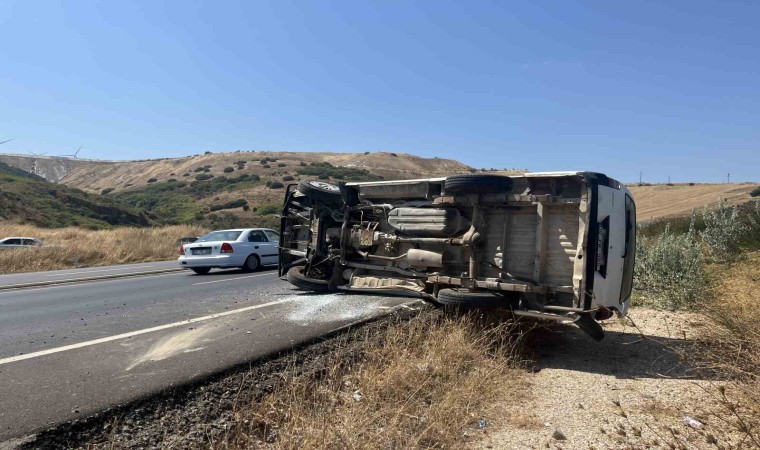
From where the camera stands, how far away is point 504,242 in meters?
6.28

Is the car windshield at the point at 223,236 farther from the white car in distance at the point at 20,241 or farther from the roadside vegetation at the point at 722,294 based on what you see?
the white car in distance at the point at 20,241

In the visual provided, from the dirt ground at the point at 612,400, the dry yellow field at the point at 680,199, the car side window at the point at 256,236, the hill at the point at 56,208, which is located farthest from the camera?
the hill at the point at 56,208

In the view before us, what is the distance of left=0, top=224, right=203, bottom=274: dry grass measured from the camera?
20.3m

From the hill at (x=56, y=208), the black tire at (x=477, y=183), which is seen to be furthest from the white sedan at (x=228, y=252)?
the hill at (x=56, y=208)

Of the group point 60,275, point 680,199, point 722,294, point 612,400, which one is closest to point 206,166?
point 680,199

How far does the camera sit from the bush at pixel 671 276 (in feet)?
28.0

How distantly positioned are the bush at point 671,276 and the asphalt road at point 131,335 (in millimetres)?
4407

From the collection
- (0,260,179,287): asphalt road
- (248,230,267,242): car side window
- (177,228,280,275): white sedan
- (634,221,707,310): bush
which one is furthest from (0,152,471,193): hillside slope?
(634,221,707,310): bush

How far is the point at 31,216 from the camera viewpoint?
39.4m

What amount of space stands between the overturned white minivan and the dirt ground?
57cm

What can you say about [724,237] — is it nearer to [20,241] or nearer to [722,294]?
[722,294]

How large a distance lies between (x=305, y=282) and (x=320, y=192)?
5.24ft

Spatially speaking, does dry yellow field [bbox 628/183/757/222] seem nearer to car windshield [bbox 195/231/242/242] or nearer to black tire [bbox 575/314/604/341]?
car windshield [bbox 195/231/242/242]

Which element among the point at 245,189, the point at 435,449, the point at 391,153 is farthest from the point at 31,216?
the point at 391,153
